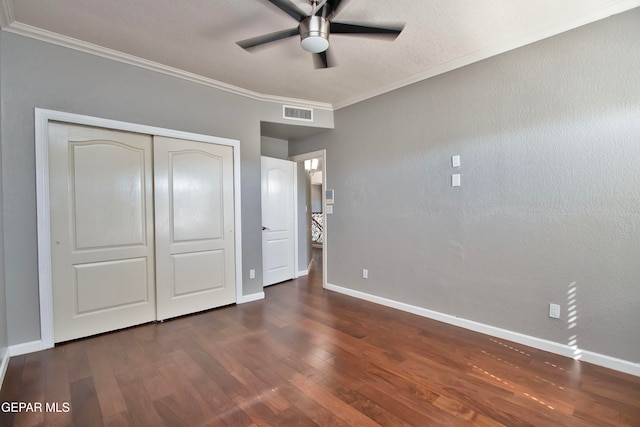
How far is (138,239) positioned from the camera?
Answer: 3.08m

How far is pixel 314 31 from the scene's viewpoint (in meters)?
1.96

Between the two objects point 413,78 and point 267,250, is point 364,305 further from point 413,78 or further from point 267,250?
point 413,78

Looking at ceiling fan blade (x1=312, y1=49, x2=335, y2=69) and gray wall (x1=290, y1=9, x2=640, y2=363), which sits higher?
ceiling fan blade (x1=312, y1=49, x2=335, y2=69)

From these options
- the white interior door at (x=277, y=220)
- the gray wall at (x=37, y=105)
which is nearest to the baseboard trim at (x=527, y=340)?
the white interior door at (x=277, y=220)

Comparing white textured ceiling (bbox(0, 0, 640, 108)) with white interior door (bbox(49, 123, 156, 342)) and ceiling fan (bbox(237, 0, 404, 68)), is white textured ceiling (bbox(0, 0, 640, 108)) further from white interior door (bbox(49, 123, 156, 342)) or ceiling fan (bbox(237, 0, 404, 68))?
white interior door (bbox(49, 123, 156, 342))

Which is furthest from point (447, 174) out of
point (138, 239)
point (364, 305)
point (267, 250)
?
point (138, 239)

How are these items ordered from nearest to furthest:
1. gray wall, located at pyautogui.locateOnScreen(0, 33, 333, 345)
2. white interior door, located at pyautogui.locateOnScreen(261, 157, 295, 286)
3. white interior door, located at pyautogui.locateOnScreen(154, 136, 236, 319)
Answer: gray wall, located at pyautogui.locateOnScreen(0, 33, 333, 345)
white interior door, located at pyautogui.locateOnScreen(154, 136, 236, 319)
white interior door, located at pyautogui.locateOnScreen(261, 157, 295, 286)

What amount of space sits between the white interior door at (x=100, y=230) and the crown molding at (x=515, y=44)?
303 centimetres

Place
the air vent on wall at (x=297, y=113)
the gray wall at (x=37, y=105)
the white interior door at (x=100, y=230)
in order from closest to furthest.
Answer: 1. the gray wall at (x=37, y=105)
2. the white interior door at (x=100, y=230)
3. the air vent on wall at (x=297, y=113)

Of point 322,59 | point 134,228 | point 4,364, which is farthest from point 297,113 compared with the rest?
point 4,364

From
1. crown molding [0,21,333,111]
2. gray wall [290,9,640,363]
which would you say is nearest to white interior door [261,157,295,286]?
crown molding [0,21,333,111]

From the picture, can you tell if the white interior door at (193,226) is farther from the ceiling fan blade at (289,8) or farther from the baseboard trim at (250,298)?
the ceiling fan blade at (289,8)

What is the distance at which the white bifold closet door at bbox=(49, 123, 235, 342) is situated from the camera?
2.68 m

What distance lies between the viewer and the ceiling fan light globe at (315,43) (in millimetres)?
1980
